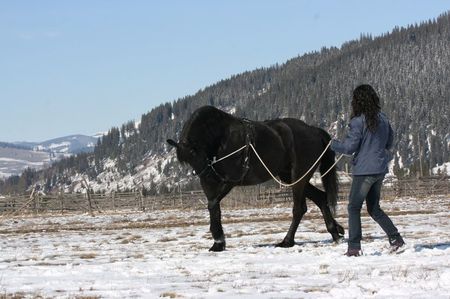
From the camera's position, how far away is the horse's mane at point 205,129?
35.2 feet

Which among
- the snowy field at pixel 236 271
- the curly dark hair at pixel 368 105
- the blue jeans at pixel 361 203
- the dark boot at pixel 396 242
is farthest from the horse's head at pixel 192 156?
the dark boot at pixel 396 242

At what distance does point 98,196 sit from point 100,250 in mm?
41681

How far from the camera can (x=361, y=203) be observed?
9.12 metres

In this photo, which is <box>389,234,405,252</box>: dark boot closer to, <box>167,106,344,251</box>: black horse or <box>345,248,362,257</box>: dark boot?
<box>345,248,362,257</box>: dark boot

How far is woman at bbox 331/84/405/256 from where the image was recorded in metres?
8.99

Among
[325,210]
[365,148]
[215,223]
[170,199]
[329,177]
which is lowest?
[215,223]

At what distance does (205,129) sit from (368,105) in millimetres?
2834

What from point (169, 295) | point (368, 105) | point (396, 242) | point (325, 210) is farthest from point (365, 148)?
point (169, 295)

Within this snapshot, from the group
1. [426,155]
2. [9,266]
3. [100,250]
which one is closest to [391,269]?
[9,266]

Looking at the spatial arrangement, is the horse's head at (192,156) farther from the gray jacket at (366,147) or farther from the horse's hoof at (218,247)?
the gray jacket at (366,147)

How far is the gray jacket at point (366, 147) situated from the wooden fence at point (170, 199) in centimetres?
3509

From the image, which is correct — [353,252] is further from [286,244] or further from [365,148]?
[286,244]

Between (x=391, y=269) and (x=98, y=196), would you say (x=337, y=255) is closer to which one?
(x=391, y=269)

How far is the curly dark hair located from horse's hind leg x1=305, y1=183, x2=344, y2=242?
8.90ft
